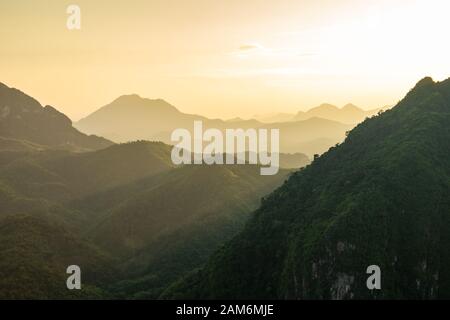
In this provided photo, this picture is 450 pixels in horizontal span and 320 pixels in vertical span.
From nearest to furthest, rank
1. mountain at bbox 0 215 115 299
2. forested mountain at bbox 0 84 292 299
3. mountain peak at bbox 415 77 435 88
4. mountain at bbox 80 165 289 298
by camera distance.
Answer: mountain at bbox 0 215 115 299
forested mountain at bbox 0 84 292 299
mountain peak at bbox 415 77 435 88
mountain at bbox 80 165 289 298

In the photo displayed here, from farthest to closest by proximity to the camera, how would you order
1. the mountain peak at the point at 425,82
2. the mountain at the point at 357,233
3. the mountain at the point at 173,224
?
the mountain at the point at 173,224
the mountain peak at the point at 425,82
the mountain at the point at 357,233

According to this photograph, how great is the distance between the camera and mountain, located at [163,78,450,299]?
212 ft

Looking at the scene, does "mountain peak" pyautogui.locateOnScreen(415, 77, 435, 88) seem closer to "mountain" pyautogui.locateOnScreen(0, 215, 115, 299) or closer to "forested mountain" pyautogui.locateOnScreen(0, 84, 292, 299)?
"forested mountain" pyautogui.locateOnScreen(0, 84, 292, 299)

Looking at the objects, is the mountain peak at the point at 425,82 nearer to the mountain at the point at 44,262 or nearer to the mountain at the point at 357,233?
the mountain at the point at 357,233

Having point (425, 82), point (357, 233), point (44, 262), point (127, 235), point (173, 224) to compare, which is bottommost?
point (44, 262)

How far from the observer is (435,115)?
295 ft

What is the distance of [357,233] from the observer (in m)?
64.7

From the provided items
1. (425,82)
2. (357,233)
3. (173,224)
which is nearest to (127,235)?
(173,224)

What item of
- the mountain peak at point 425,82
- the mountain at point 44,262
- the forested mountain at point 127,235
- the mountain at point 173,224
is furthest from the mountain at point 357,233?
the mountain at point 173,224

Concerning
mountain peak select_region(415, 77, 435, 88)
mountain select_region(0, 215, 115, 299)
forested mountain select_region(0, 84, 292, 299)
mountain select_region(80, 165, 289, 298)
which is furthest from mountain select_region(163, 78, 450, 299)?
mountain select_region(80, 165, 289, 298)

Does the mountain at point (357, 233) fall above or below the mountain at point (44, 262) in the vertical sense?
above

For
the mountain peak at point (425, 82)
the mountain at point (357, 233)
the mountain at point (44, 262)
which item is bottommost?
the mountain at point (44, 262)

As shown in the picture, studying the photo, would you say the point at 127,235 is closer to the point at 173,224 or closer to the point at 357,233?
the point at 173,224

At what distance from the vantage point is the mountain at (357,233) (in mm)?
64688
